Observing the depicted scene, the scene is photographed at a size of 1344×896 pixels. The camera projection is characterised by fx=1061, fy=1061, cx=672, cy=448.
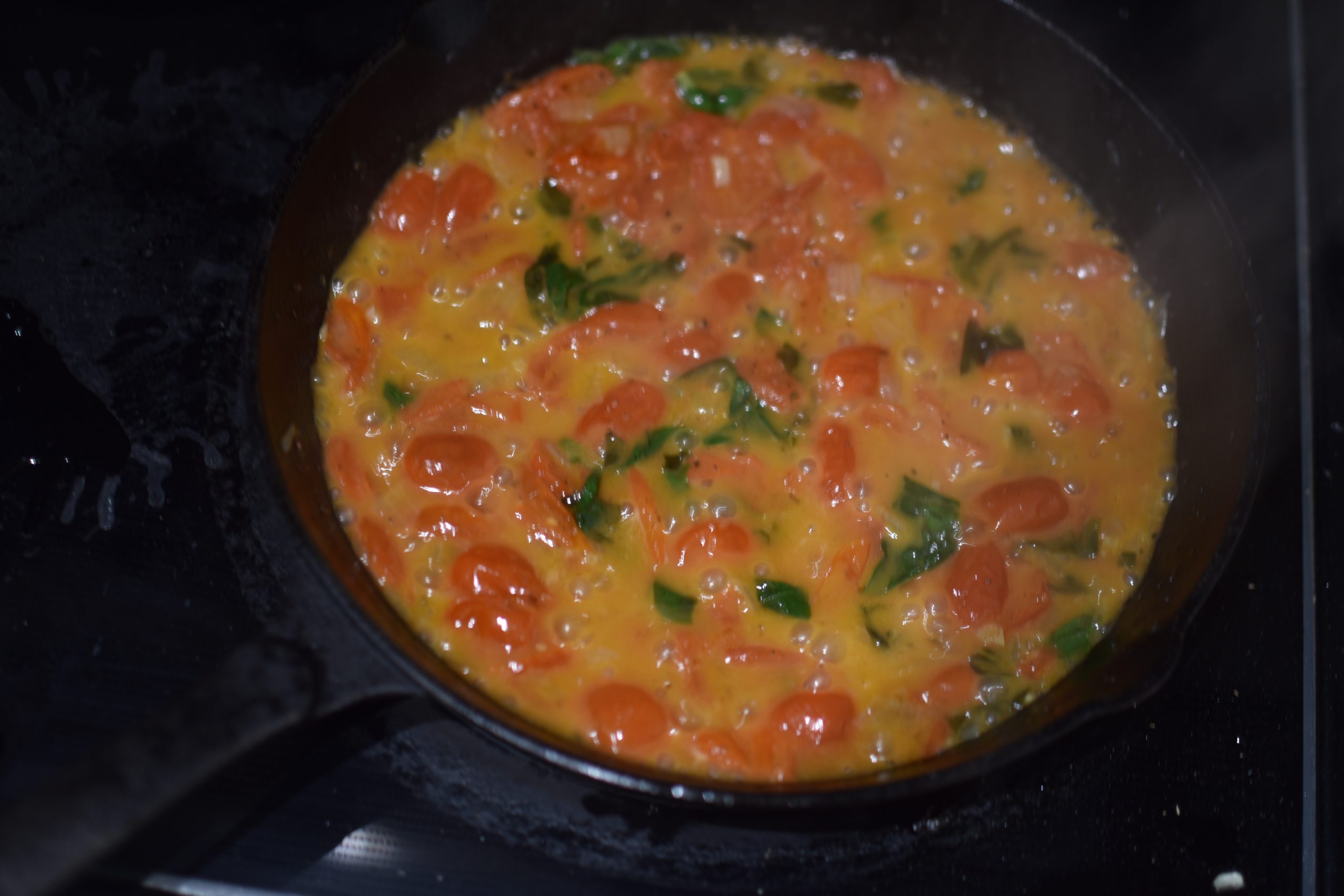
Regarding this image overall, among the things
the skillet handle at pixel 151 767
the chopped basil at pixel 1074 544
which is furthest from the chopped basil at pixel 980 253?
the skillet handle at pixel 151 767

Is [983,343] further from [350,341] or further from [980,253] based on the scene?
[350,341]

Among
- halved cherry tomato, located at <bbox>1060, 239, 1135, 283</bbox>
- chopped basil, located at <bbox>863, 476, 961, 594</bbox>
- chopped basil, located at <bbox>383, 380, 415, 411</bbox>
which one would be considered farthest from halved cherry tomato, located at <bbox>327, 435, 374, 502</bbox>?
halved cherry tomato, located at <bbox>1060, 239, 1135, 283</bbox>

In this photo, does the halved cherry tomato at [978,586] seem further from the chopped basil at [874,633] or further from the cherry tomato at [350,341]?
the cherry tomato at [350,341]

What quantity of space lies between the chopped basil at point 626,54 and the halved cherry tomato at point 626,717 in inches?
58.3

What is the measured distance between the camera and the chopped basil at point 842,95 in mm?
2520

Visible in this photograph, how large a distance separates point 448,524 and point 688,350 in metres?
0.59

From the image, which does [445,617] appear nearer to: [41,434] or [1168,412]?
[41,434]

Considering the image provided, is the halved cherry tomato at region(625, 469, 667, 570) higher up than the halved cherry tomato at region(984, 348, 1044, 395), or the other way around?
the halved cherry tomato at region(984, 348, 1044, 395)

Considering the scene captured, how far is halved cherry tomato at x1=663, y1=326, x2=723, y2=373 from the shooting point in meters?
2.16

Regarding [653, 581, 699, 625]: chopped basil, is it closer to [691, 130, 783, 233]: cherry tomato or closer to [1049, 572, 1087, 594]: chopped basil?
[1049, 572, 1087, 594]: chopped basil

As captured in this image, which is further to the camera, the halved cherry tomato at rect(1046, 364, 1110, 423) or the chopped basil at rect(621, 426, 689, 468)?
the halved cherry tomato at rect(1046, 364, 1110, 423)

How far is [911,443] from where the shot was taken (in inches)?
84.2

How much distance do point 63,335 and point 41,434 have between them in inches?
8.4

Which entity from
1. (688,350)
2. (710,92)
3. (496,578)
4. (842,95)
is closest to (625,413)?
(688,350)
